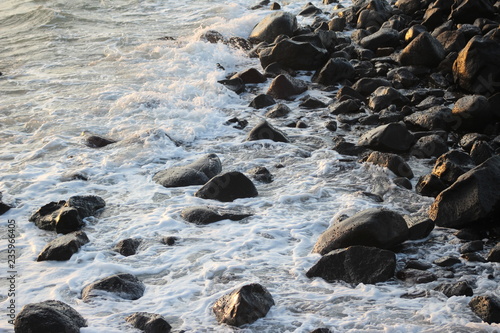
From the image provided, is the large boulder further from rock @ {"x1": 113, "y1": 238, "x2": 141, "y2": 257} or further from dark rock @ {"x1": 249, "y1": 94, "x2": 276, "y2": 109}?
dark rock @ {"x1": 249, "y1": 94, "x2": 276, "y2": 109}

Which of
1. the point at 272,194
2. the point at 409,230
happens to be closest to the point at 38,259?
the point at 272,194

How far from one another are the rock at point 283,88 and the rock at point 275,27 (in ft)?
9.79

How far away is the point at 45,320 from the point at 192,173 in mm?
2971

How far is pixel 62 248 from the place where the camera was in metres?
5.24

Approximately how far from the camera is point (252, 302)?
4.23m

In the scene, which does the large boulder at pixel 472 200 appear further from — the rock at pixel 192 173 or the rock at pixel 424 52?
the rock at pixel 424 52

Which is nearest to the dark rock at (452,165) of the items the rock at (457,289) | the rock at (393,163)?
the rock at (393,163)

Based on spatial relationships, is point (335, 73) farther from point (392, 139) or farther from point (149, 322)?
point (149, 322)

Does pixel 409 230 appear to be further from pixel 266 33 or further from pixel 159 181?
pixel 266 33

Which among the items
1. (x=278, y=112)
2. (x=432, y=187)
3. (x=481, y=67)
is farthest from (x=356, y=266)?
(x=481, y=67)

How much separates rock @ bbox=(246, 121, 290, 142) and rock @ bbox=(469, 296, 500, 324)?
13.2 ft

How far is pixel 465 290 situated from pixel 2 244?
4146 millimetres

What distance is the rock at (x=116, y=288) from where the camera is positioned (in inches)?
181

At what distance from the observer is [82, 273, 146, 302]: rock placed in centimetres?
459
